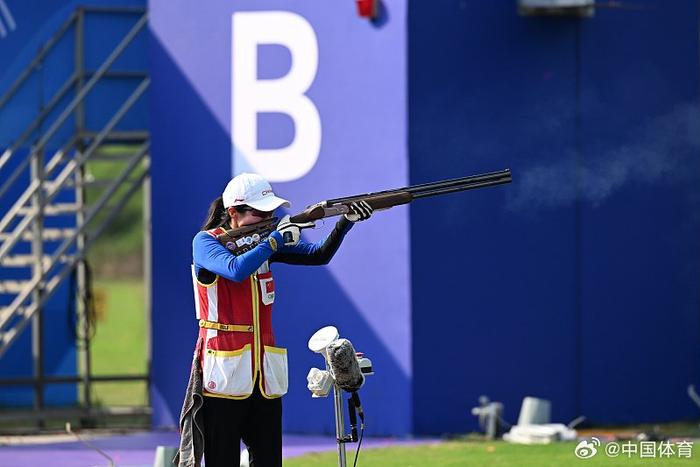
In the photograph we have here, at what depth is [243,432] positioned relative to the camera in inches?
296

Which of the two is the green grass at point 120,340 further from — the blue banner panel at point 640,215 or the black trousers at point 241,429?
the black trousers at point 241,429

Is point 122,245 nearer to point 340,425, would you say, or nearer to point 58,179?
point 58,179

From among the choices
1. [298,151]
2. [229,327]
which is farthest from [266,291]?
[298,151]

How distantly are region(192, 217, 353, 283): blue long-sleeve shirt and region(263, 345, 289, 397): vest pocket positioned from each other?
18.4 inches

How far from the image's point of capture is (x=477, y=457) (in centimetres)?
1037

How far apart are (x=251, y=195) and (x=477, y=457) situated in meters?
3.61

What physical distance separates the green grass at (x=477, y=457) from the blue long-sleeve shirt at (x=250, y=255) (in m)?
2.72

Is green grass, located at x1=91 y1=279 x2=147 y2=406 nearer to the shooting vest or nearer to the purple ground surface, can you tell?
the purple ground surface

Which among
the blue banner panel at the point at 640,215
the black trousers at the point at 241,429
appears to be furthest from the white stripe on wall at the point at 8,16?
the black trousers at the point at 241,429

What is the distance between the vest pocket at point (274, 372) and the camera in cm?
743

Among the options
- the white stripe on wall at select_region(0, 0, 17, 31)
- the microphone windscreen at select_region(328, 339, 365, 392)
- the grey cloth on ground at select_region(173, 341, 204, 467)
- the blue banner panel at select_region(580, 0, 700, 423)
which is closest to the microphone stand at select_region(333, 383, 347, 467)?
the microphone windscreen at select_region(328, 339, 365, 392)

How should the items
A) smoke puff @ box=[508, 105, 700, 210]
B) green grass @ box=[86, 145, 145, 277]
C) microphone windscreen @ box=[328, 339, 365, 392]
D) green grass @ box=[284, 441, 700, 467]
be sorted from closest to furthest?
microphone windscreen @ box=[328, 339, 365, 392] < green grass @ box=[284, 441, 700, 467] < smoke puff @ box=[508, 105, 700, 210] < green grass @ box=[86, 145, 145, 277]

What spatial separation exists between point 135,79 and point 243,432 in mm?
7098

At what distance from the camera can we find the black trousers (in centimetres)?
736
